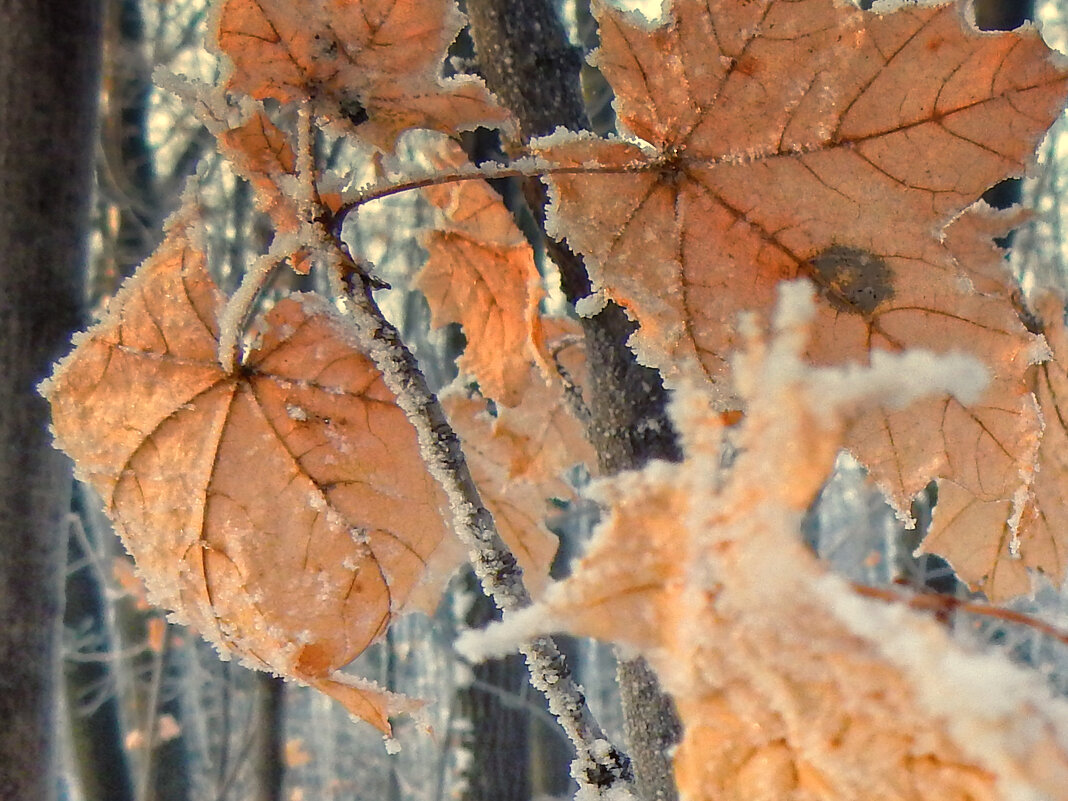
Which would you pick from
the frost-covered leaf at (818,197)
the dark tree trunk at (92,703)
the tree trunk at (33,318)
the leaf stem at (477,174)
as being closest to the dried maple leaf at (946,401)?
the frost-covered leaf at (818,197)

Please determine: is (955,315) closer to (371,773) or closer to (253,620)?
(253,620)

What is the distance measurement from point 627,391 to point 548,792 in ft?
12.0

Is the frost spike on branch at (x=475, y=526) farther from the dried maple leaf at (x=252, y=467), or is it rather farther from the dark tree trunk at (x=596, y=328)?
the dark tree trunk at (x=596, y=328)

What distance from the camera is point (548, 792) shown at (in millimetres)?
3666

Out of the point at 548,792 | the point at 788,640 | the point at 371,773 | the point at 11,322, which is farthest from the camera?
the point at 371,773

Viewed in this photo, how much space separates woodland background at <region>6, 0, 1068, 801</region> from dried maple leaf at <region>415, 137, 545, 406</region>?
0.35ft

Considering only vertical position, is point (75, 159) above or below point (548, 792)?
above

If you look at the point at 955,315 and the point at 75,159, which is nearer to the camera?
the point at 955,315

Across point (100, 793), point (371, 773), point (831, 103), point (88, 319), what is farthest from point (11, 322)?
point (371, 773)

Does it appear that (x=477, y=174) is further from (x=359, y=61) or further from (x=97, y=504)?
(x=97, y=504)

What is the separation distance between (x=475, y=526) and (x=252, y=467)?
111 millimetres

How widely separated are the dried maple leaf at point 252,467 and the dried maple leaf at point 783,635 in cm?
18

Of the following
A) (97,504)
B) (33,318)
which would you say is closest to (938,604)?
(33,318)

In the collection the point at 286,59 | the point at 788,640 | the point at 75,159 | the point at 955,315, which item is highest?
the point at 75,159
